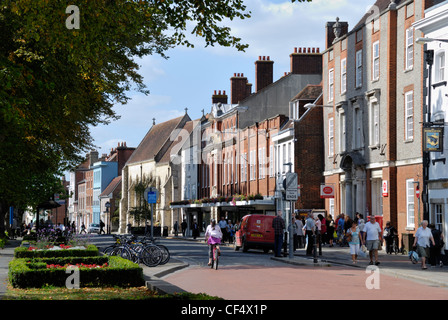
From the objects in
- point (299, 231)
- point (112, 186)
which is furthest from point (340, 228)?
point (112, 186)

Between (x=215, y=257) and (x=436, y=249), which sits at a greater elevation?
(x=436, y=249)

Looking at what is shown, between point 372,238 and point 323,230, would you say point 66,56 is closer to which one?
point 372,238

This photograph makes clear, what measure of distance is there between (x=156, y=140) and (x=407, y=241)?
85.5m

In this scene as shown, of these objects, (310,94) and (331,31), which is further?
(310,94)

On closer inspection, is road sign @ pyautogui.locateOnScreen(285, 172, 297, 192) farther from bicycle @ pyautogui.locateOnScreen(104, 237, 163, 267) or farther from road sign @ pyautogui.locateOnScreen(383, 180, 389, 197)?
road sign @ pyautogui.locateOnScreen(383, 180, 389, 197)

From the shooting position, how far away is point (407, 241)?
35.2 metres

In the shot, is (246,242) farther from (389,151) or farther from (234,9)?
(234,9)

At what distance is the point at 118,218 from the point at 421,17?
9284cm

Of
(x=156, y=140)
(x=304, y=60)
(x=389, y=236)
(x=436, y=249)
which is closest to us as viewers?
(x=436, y=249)

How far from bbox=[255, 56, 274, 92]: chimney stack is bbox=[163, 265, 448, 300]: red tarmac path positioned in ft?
149

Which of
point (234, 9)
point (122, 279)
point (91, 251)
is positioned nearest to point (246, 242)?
point (91, 251)

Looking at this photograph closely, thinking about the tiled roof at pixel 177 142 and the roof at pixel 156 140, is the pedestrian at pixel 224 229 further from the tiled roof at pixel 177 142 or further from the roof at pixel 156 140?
the roof at pixel 156 140

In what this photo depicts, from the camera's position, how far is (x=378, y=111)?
133ft

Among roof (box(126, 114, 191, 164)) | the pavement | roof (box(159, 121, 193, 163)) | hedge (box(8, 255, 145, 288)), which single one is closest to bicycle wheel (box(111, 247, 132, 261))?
the pavement
